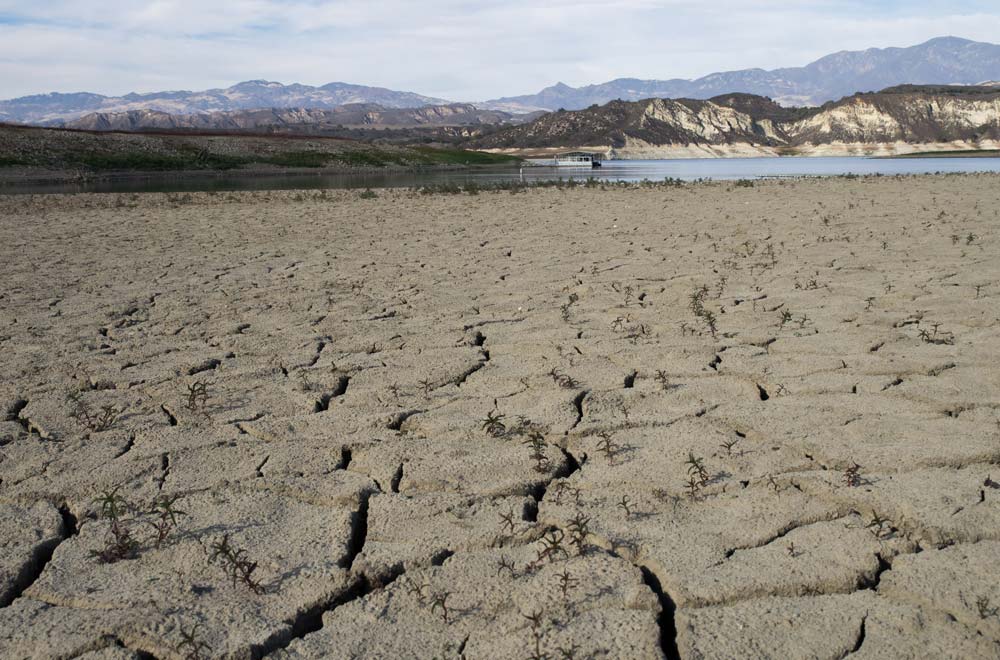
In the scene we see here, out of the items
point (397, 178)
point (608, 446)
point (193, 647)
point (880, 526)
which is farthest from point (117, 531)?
point (397, 178)

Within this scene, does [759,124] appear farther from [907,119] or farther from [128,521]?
[128,521]

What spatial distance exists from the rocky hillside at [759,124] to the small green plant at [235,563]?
248ft

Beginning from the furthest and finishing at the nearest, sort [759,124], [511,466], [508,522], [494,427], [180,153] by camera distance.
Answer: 1. [759,124]
2. [180,153]
3. [494,427]
4. [511,466]
5. [508,522]

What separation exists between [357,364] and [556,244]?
4940mm

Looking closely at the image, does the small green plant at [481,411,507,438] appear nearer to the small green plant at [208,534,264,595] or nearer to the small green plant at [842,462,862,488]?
the small green plant at [208,534,264,595]

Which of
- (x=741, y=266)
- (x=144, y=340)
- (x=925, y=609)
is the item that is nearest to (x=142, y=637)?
(x=925, y=609)

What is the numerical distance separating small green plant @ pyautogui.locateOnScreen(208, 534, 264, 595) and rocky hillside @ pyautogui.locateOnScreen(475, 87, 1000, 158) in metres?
75.6

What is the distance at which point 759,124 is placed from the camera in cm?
8994

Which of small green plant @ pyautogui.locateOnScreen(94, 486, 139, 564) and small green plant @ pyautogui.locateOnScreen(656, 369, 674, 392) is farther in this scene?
small green plant @ pyautogui.locateOnScreen(656, 369, 674, 392)

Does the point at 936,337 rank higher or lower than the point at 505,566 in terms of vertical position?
higher

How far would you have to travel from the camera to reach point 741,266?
7.19m

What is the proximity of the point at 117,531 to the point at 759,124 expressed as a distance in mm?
95553

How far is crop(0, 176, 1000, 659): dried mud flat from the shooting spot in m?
2.11

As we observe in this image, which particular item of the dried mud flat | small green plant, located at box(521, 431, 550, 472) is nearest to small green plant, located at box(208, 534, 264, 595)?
the dried mud flat
